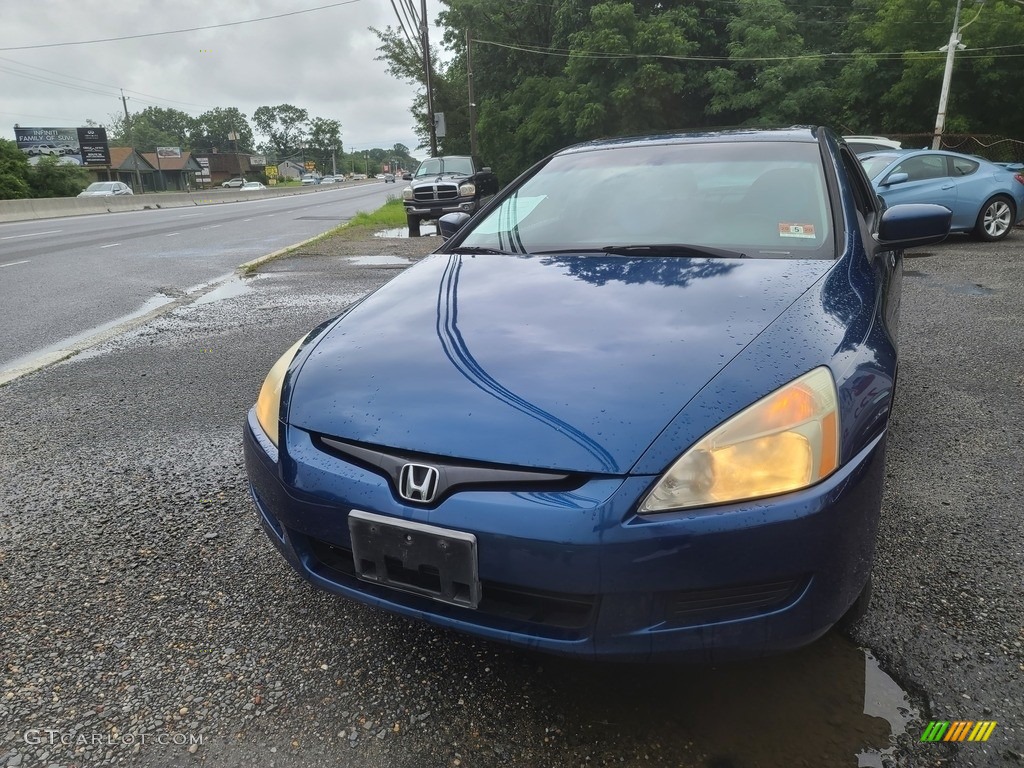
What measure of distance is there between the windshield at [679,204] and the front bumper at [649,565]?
1127 mm

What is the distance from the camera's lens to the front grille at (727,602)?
1.48 meters

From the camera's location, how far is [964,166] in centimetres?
1028

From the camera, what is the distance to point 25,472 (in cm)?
315

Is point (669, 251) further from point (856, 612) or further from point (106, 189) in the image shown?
point (106, 189)

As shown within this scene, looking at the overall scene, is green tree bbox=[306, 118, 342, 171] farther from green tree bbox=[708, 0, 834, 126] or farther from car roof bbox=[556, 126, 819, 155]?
car roof bbox=[556, 126, 819, 155]

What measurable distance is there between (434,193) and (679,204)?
45.7 ft

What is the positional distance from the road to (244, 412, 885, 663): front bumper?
4.81 meters

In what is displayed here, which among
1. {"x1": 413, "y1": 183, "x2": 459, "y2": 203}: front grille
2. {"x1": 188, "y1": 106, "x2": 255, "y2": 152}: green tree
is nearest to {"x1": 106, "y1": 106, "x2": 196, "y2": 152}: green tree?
{"x1": 188, "y1": 106, "x2": 255, "y2": 152}: green tree

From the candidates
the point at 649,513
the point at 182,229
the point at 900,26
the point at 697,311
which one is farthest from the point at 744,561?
the point at 900,26

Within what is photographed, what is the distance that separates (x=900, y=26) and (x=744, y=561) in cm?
2957

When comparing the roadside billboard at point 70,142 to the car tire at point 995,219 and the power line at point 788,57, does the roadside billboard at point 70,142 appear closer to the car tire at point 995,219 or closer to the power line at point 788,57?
the power line at point 788,57

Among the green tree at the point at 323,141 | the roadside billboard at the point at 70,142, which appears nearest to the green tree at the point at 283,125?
the green tree at the point at 323,141

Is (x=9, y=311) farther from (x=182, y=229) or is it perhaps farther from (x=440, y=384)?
(x=182, y=229)

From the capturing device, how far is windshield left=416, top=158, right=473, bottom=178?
18.1 m
